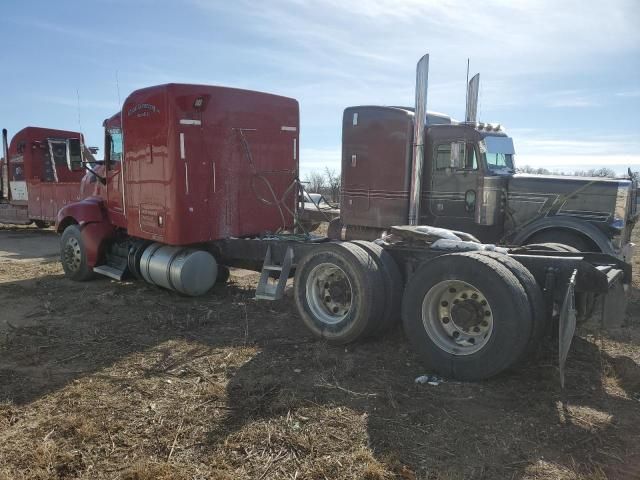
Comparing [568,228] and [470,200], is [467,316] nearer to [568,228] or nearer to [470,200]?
[568,228]

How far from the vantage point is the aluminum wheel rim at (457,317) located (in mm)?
4184

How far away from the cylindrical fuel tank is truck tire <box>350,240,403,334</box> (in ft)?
9.32

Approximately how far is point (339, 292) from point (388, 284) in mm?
535

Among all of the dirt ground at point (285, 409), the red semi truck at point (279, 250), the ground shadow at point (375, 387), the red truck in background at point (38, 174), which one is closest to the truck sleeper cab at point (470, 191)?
the red semi truck at point (279, 250)

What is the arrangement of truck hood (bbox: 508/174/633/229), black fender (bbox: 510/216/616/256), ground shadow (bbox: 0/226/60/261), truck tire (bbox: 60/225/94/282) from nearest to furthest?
black fender (bbox: 510/216/616/256)
truck hood (bbox: 508/174/633/229)
truck tire (bbox: 60/225/94/282)
ground shadow (bbox: 0/226/60/261)

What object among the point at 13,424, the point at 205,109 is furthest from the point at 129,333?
the point at 205,109

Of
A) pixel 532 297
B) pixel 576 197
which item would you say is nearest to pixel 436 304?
pixel 532 297

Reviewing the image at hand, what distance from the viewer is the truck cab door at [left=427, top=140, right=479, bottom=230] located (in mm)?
8023

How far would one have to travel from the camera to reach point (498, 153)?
816 centimetres

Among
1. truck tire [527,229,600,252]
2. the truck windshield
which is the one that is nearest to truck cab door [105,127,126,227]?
the truck windshield

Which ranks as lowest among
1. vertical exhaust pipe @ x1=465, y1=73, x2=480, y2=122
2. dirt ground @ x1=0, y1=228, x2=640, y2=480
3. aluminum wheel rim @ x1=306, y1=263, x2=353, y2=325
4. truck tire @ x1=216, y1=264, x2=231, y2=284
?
dirt ground @ x1=0, y1=228, x2=640, y2=480

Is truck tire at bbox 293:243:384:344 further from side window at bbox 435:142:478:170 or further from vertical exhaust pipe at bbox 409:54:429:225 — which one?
side window at bbox 435:142:478:170

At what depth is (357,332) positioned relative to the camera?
488 cm

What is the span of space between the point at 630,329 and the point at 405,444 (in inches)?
151
